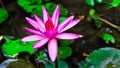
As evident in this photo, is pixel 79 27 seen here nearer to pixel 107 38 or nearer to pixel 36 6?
pixel 107 38

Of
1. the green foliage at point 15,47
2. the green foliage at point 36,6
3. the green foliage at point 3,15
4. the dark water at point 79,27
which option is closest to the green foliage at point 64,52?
the dark water at point 79,27

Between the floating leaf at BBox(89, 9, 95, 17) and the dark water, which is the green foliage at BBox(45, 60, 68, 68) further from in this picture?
the floating leaf at BBox(89, 9, 95, 17)

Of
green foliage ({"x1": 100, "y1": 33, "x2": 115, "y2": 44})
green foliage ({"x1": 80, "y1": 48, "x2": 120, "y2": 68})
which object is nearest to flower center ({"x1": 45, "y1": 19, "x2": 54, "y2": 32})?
green foliage ({"x1": 80, "y1": 48, "x2": 120, "y2": 68})

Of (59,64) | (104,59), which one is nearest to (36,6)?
(59,64)

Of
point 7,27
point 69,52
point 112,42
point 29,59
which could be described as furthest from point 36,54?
point 112,42

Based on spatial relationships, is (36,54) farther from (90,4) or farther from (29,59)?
(90,4)

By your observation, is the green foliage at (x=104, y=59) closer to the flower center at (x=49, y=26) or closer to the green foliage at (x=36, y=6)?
the flower center at (x=49, y=26)
